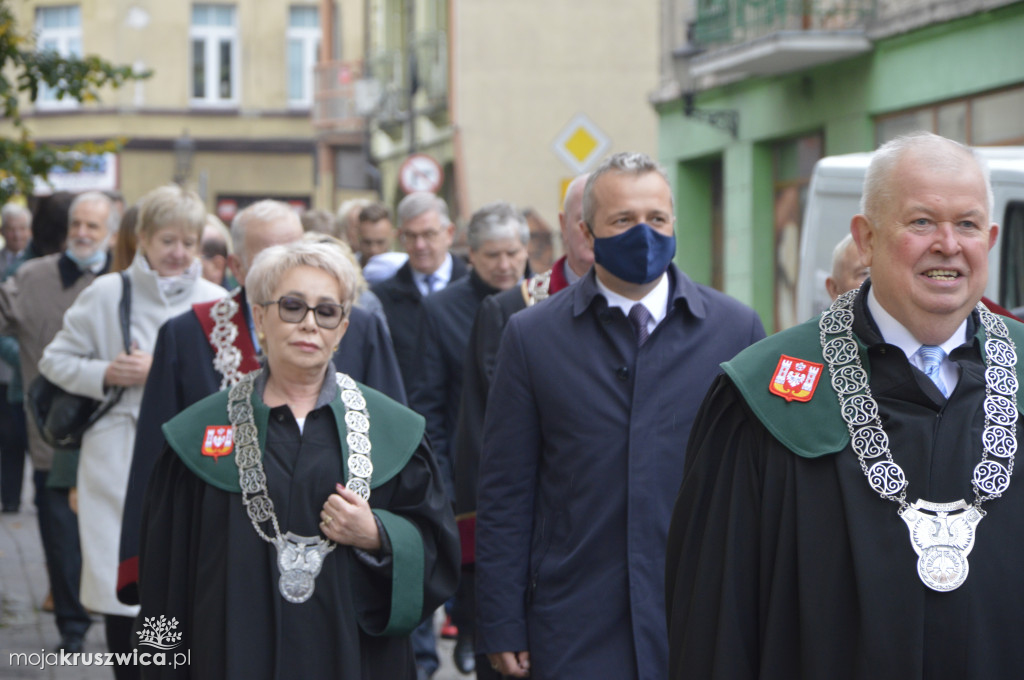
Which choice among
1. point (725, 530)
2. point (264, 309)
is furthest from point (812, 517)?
point (264, 309)

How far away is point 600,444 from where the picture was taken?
4742 mm

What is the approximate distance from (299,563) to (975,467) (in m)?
1.98

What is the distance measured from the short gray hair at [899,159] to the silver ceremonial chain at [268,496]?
5.80 ft

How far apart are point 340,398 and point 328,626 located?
68 cm

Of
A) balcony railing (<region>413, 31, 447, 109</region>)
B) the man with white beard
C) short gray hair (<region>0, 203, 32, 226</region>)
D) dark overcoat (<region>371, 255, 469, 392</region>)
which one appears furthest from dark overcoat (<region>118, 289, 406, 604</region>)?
balcony railing (<region>413, 31, 447, 109</region>)

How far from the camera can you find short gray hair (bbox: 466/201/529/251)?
8.03 metres

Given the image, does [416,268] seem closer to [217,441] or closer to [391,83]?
[217,441]

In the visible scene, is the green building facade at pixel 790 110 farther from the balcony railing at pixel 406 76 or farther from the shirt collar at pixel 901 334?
the shirt collar at pixel 901 334

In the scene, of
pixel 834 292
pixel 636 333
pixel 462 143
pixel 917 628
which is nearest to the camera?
pixel 917 628

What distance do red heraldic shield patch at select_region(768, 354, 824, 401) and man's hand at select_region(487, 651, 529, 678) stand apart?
1.59 meters

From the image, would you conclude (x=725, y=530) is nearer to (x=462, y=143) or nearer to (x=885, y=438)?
(x=885, y=438)

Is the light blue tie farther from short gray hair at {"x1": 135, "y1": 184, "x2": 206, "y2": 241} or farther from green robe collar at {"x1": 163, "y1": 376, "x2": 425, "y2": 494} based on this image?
short gray hair at {"x1": 135, "y1": 184, "x2": 206, "y2": 241}

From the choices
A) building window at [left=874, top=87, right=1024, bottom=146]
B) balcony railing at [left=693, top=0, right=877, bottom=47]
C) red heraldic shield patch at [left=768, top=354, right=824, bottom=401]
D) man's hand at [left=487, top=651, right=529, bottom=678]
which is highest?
balcony railing at [left=693, top=0, right=877, bottom=47]

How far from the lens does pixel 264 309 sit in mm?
4930
